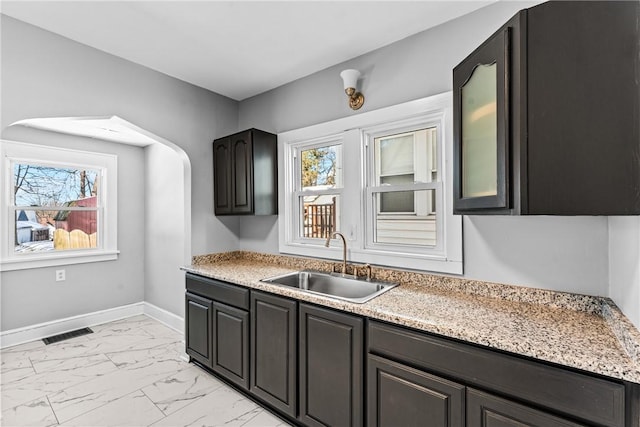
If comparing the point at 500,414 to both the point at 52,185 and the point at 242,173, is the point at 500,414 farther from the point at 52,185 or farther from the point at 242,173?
the point at 52,185

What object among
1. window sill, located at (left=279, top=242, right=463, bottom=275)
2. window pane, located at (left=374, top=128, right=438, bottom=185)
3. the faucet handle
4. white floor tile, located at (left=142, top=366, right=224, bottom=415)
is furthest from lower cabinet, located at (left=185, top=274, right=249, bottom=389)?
window pane, located at (left=374, top=128, right=438, bottom=185)

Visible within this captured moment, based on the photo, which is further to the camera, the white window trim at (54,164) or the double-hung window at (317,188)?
the white window trim at (54,164)

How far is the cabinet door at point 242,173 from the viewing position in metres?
2.74

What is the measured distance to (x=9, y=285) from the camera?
3.09 m

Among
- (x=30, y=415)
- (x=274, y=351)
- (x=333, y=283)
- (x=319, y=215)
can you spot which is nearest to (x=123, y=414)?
(x=30, y=415)

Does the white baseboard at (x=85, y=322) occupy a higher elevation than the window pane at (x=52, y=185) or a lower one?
lower

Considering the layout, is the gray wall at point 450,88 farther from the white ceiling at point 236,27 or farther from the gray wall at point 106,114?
the gray wall at point 106,114

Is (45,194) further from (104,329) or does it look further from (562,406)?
(562,406)

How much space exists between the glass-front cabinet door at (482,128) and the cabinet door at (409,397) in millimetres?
857

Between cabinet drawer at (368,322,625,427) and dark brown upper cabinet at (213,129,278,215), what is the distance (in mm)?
1686

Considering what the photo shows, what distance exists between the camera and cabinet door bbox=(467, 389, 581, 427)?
110 centimetres

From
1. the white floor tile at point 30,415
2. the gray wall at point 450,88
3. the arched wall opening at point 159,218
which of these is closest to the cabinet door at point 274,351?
the gray wall at point 450,88

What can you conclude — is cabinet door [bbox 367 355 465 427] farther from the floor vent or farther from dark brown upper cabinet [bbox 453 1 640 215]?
the floor vent

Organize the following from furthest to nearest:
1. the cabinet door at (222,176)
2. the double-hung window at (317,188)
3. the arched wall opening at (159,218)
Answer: the arched wall opening at (159,218)
the cabinet door at (222,176)
the double-hung window at (317,188)
